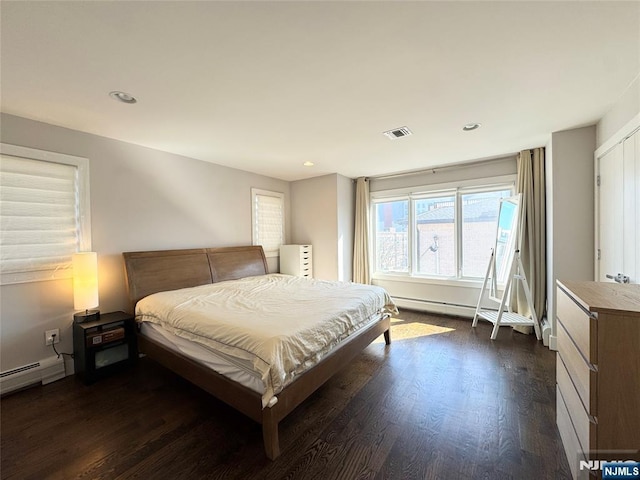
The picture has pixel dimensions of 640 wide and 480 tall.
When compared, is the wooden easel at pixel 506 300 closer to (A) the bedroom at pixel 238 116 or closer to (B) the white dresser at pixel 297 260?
(A) the bedroom at pixel 238 116

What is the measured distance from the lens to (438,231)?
4348mm

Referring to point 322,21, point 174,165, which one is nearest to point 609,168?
point 322,21

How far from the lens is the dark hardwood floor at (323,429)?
1478 millimetres

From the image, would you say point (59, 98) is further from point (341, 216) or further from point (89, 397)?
point (341, 216)

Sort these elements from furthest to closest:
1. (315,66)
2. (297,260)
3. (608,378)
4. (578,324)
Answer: (297,260)
(315,66)
(578,324)
(608,378)

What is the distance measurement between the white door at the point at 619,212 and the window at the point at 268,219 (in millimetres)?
4223

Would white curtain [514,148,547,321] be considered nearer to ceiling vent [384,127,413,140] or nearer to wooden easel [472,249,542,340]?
wooden easel [472,249,542,340]

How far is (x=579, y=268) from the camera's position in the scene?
2699mm

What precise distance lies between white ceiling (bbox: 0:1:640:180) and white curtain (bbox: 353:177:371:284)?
203 cm

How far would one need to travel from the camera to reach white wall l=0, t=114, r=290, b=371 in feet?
7.55

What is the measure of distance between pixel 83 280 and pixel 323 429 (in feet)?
8.32

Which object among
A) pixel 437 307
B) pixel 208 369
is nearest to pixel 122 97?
pixel 208 369

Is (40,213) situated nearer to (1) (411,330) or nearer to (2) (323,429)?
(2) (323,429)

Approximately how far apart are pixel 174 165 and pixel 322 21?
285cm
